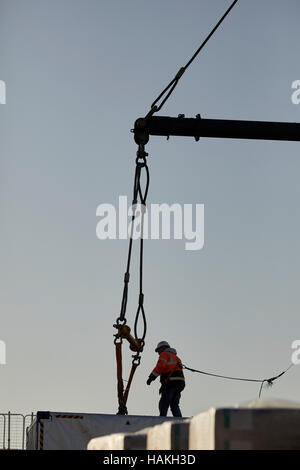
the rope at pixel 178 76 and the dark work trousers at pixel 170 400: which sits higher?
the rope at pixel 178 76

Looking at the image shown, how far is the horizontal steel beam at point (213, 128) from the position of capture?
69.1ft

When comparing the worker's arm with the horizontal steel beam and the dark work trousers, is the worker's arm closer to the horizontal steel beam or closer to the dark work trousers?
the dark work trousers

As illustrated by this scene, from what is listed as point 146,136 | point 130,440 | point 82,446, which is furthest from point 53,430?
point 130,440

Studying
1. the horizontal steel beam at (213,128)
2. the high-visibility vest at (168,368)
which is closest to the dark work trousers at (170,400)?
the high-visibility vest at (168,368)

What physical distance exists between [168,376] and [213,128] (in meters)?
4.77

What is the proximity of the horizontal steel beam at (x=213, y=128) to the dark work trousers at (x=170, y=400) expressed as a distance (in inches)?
187

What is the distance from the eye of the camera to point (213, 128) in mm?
21359

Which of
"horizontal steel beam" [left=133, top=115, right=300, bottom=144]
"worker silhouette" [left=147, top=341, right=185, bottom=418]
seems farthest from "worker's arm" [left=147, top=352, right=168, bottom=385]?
"horizontal steel beam" [left=133, top=115, right=300, bottom=144]

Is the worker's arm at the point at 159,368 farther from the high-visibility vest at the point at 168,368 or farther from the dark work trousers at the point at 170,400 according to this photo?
the dark work trousers at the point at 170,400
